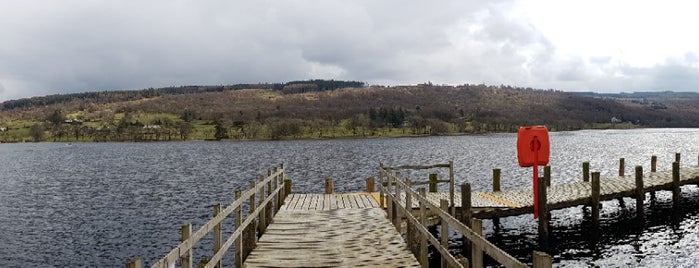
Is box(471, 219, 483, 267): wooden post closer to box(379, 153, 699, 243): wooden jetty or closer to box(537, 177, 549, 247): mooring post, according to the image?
box(379, 153, 699, 243): wooden jetty

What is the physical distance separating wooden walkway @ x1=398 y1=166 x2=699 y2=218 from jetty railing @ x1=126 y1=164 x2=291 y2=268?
485 centimetres

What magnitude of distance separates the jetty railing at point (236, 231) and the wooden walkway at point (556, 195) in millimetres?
4846

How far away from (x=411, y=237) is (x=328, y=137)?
16852 centimetres

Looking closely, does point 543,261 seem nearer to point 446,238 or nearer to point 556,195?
point 446,238

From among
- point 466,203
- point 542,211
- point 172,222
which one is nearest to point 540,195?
point 542,211

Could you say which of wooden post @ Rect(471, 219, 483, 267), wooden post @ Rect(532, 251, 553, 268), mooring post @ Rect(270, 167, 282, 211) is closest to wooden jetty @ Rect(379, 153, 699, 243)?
mooring post @ Rect(270, 167, 282, 211)

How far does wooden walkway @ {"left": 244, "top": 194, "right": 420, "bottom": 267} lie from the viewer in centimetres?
1152

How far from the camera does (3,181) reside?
190ft

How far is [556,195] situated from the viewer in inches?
992

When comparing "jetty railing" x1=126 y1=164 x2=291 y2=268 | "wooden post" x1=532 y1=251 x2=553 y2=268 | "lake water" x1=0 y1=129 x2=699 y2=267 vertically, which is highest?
"wooden post" x1=532 y1=251 x2=553 y2=268

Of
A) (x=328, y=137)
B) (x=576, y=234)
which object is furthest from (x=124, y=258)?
(x=328, y=137)

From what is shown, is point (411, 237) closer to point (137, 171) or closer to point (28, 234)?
point (28, 234)

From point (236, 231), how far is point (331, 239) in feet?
11.6

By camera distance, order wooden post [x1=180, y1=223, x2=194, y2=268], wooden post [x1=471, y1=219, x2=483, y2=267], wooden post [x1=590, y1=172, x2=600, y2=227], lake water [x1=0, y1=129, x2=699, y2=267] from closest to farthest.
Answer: wooden post [x1=180, y1=223, x2=194, y2=268], wooden post [x1=471, y1=219, x2=483, y2=267], lake water [x1=0, y1=129, x2=699, y2=267], wooden post [x1=590, y1=172, x2=600, y2=227]
